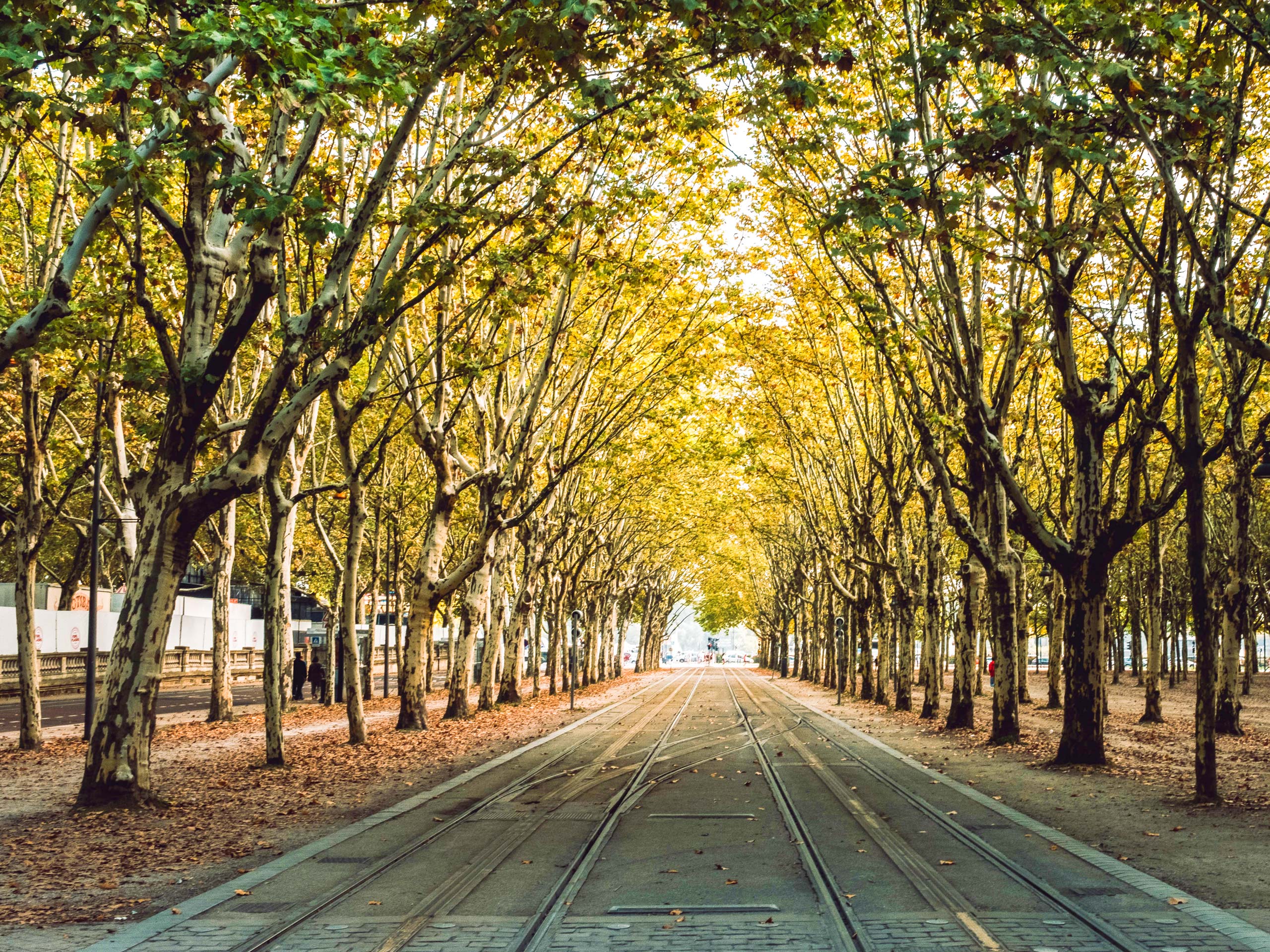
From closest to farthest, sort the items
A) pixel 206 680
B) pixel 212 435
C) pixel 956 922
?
pixel 956 922 < pixel 212 435 < pixel 206 680

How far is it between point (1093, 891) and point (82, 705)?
2992 centimetres

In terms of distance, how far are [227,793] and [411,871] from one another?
508 centimetres

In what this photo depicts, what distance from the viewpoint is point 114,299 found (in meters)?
12.7

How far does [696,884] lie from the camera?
7367 millimetres

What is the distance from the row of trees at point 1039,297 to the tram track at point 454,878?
238 inches

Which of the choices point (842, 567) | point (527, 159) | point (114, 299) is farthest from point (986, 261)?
point (842, 567)

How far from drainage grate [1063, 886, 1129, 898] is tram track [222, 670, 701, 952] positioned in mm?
3953

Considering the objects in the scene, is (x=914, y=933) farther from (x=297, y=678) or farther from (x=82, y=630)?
(x=82, y=630)

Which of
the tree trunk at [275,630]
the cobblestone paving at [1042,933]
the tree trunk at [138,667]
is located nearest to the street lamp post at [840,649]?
the tree trunk at [275,630]

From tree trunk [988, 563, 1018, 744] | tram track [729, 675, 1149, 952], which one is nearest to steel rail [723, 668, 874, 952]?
tram track [729, 675, 1149, 952]

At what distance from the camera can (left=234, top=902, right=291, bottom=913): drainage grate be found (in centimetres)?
666

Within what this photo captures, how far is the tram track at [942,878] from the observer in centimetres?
609

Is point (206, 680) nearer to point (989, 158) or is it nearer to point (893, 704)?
point (893, 704)

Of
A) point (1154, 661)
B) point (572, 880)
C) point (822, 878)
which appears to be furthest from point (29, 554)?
point (1154, 661)
